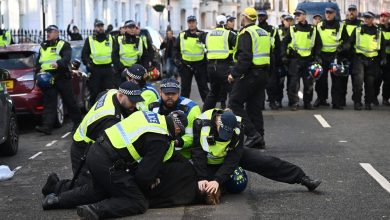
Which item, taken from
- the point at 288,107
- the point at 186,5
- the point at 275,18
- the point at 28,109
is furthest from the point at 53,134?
the point at 275,18

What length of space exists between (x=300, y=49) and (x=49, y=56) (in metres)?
5.33

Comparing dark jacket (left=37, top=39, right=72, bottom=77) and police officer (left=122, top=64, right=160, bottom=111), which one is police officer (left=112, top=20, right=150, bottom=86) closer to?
dark jacket (left=37, top=39, right=72, bottom=77)

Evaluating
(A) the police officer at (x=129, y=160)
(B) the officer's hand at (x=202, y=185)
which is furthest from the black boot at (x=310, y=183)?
(A) the police officer at (x=129, y=160)

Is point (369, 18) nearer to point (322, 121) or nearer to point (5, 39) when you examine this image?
point (322, 121)

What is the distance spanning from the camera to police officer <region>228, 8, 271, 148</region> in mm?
12922

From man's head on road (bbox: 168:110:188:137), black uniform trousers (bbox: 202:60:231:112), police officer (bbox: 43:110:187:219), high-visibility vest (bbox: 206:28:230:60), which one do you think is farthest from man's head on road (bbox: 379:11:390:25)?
police officer (bbox: 43:110:187:219)

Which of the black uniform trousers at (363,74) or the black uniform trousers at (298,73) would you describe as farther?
the black uniform trousers at (363,74)

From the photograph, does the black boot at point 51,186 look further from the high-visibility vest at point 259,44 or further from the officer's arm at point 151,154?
the high-visibility vest at point 259,44

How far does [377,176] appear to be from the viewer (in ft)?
36.0

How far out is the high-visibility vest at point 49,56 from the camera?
15.8 metres

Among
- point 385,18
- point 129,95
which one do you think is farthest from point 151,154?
point 385,18

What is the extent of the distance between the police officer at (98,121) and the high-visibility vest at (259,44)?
142 inches

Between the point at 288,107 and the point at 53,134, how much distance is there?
19.2 feet

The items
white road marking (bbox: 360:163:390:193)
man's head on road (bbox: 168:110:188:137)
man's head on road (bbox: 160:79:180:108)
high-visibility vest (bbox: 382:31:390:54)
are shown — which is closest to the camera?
man's head on road (bbox: 168:110:188:137)
